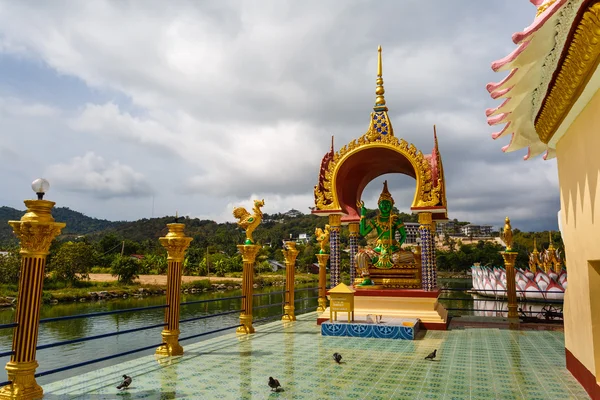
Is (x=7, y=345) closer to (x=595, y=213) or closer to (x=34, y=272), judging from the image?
(x=34, y=272)

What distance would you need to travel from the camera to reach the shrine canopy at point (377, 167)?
8.43m

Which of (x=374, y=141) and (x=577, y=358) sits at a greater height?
(x=374, y=141)

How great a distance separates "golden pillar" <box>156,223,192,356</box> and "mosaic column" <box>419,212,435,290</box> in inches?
194

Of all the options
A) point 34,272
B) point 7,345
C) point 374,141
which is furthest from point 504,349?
point 7,345

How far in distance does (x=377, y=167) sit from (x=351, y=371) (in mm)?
6288

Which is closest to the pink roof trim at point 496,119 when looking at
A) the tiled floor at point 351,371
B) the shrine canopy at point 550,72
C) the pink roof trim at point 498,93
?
the shrine canopy at point 550,72

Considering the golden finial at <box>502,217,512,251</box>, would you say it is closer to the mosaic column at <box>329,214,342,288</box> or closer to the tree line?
the tree line

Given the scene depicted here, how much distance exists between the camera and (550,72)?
3627 mm

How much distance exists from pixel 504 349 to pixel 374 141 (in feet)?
15.8

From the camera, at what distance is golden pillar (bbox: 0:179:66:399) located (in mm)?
3834

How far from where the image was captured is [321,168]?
9477 mm

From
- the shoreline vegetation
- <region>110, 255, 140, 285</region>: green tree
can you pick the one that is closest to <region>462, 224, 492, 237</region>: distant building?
the shoreline vegetation

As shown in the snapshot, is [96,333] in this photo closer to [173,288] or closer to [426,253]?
[173,288]

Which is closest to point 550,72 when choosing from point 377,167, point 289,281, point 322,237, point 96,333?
point 377,167
